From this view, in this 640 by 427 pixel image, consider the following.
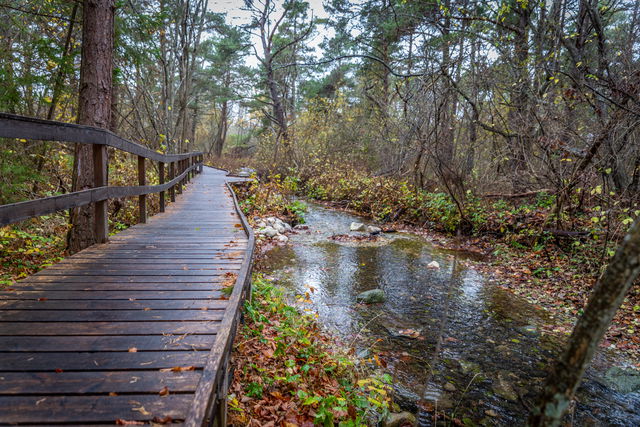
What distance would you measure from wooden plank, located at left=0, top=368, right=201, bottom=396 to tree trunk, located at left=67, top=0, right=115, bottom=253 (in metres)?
3.92

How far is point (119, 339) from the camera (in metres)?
2.47

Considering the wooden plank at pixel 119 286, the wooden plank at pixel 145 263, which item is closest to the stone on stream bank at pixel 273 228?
the wooden plank at pixel 145 263

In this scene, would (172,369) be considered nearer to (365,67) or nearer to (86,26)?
(86,26)

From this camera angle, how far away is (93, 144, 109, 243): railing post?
14.8ft

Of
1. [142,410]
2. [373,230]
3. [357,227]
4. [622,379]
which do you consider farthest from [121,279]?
[357,227]

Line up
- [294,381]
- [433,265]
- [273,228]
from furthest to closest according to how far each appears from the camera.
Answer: [273,228], [433,265], [294,381]

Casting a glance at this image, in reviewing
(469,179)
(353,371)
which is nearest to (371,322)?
(353,371)

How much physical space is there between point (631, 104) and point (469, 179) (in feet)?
16.4

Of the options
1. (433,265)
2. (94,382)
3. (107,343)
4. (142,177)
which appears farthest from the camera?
(433,265)

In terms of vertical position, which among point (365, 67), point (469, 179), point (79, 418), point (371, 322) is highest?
point (365, 67)

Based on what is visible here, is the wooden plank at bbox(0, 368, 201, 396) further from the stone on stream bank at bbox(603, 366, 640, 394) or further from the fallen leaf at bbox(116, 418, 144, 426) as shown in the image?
the stone on stream bank at bbox(603, 366, 640, 394)

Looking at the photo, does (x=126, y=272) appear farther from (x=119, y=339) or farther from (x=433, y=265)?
(x=433, y=265)

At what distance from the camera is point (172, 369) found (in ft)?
7.08

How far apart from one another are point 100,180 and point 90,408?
3.52 m
